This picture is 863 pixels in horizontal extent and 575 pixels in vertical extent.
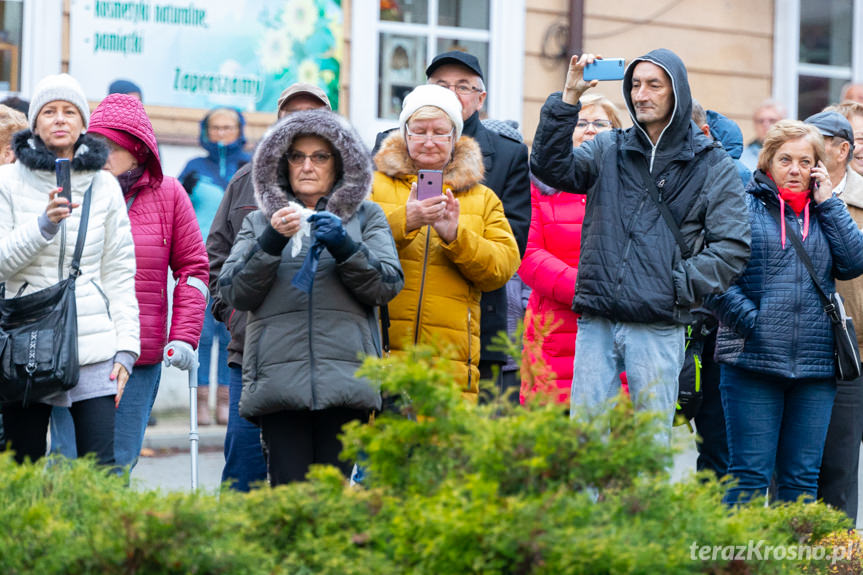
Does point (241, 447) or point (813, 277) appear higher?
point (813, 277)

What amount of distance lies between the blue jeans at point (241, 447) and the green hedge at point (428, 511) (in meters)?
1.98

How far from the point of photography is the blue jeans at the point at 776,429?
553cm

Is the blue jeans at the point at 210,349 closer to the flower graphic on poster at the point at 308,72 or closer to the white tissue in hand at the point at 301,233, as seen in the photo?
the flower graphic on poster at the point at 308,72

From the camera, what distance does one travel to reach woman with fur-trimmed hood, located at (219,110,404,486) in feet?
14.6

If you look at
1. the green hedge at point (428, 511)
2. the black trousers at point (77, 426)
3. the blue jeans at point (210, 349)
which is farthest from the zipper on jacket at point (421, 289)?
the blue jeans at point (210, 349)

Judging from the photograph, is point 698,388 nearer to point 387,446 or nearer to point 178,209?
point 178,209

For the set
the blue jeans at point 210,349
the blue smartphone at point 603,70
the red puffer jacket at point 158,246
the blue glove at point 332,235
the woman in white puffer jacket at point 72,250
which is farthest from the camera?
the blue jeans at point 210,349

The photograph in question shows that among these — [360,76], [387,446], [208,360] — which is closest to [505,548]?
[387,446]

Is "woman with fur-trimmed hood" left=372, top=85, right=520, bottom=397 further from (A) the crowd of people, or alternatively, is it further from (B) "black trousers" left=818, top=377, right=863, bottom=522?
(B) "black trousers" left=818, top=377, right=863, bottom=522

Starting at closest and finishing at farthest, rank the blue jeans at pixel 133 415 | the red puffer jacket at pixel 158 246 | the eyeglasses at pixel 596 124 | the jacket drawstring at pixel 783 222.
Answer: the blue jeans at pixel 133 415 < the red puffer jacket at pixel 158 246 < the jacket drawstring at pixel 783 222 < the eyeglasses at pixel 596 124

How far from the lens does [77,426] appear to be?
4812 mm

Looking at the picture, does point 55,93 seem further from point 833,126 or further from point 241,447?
point 833,126

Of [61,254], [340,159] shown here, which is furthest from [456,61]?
[61,254]

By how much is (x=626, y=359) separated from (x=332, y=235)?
1375 mm
